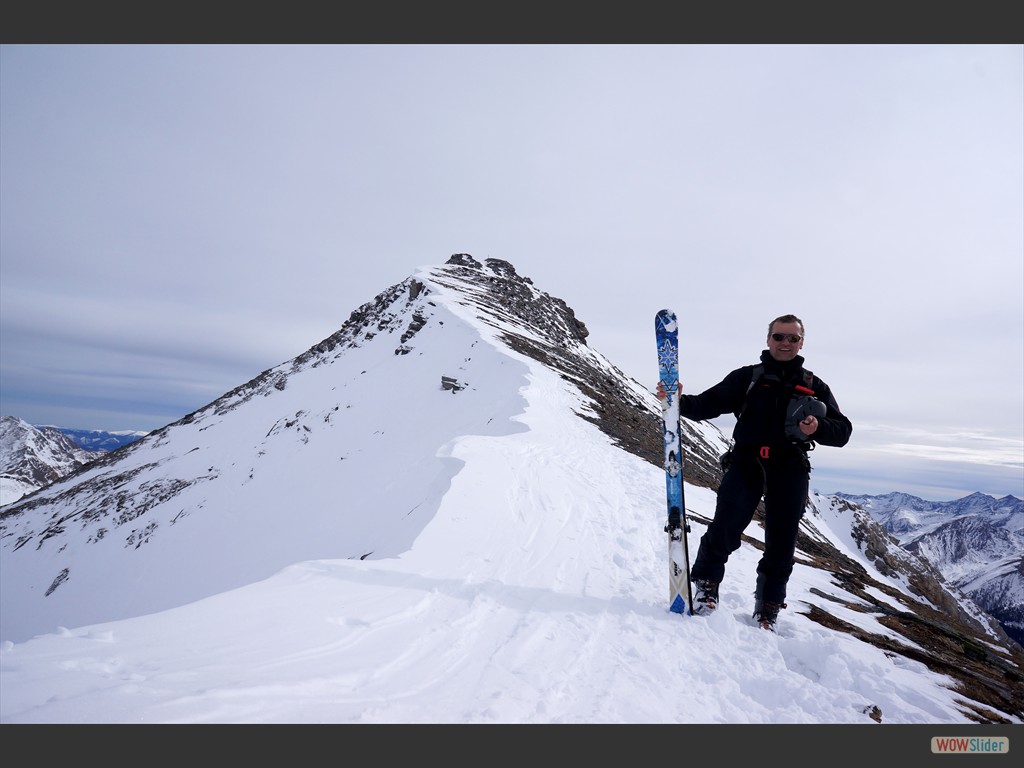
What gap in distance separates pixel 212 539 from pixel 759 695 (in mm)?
25439

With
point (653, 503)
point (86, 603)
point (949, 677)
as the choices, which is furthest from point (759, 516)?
point (86, 603)

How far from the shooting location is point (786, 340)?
4.84m

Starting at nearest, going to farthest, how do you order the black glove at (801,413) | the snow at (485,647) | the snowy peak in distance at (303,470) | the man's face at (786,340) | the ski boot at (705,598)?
1. the snow at (485,647)
2. the black glove at (801,413)
3. the man's face at (786,340)
4. the ski boot at (705,598)
5. the snowy peak in distance at (303,470)

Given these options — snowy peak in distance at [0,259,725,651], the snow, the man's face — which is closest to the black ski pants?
the snow

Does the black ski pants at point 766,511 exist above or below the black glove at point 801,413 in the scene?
below

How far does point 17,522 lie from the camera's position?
40062 mm

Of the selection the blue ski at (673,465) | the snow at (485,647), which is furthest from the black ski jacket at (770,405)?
the snow at (485,647)

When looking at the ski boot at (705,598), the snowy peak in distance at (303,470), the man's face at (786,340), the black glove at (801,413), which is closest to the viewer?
the black glove at (801,413)

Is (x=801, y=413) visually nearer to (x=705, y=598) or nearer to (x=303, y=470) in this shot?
(x=705, y=598)

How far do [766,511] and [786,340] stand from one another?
1.85 m

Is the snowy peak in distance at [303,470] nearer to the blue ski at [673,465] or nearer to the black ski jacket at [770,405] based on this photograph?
the blue ski at [673,465]

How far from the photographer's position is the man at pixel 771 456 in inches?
182
